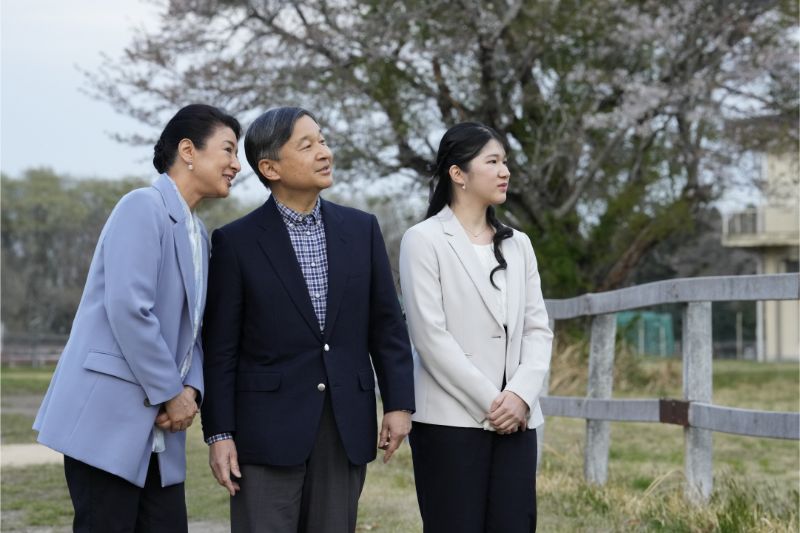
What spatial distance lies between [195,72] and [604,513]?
41.9 ft

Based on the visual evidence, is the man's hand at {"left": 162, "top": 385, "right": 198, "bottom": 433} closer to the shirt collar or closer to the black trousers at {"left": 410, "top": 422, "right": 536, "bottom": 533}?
the shirt collar

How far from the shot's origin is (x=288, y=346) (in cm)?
364

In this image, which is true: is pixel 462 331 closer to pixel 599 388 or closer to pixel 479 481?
pixel 479 481

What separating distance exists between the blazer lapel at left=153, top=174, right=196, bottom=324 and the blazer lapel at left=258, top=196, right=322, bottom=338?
25 centimetres

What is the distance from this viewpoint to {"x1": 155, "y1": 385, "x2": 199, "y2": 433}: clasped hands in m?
3.51

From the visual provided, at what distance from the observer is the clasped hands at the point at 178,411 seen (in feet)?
11.5

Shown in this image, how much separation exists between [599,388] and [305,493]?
397cm

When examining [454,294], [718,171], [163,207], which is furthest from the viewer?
[718,171]

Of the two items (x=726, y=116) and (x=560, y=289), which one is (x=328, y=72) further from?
(x=726, y=116)

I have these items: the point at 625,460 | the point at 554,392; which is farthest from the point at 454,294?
the point at 554,392

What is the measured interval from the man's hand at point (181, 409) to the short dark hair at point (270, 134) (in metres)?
0.78

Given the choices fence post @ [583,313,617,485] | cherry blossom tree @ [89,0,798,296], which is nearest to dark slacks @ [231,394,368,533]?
fence post @ [583,313,617,485]

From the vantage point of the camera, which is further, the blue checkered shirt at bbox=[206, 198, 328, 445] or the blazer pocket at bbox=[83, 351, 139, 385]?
the blue checkered shirt at bbox=[206, 198, 328, 445]

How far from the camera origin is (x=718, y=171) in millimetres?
18109
